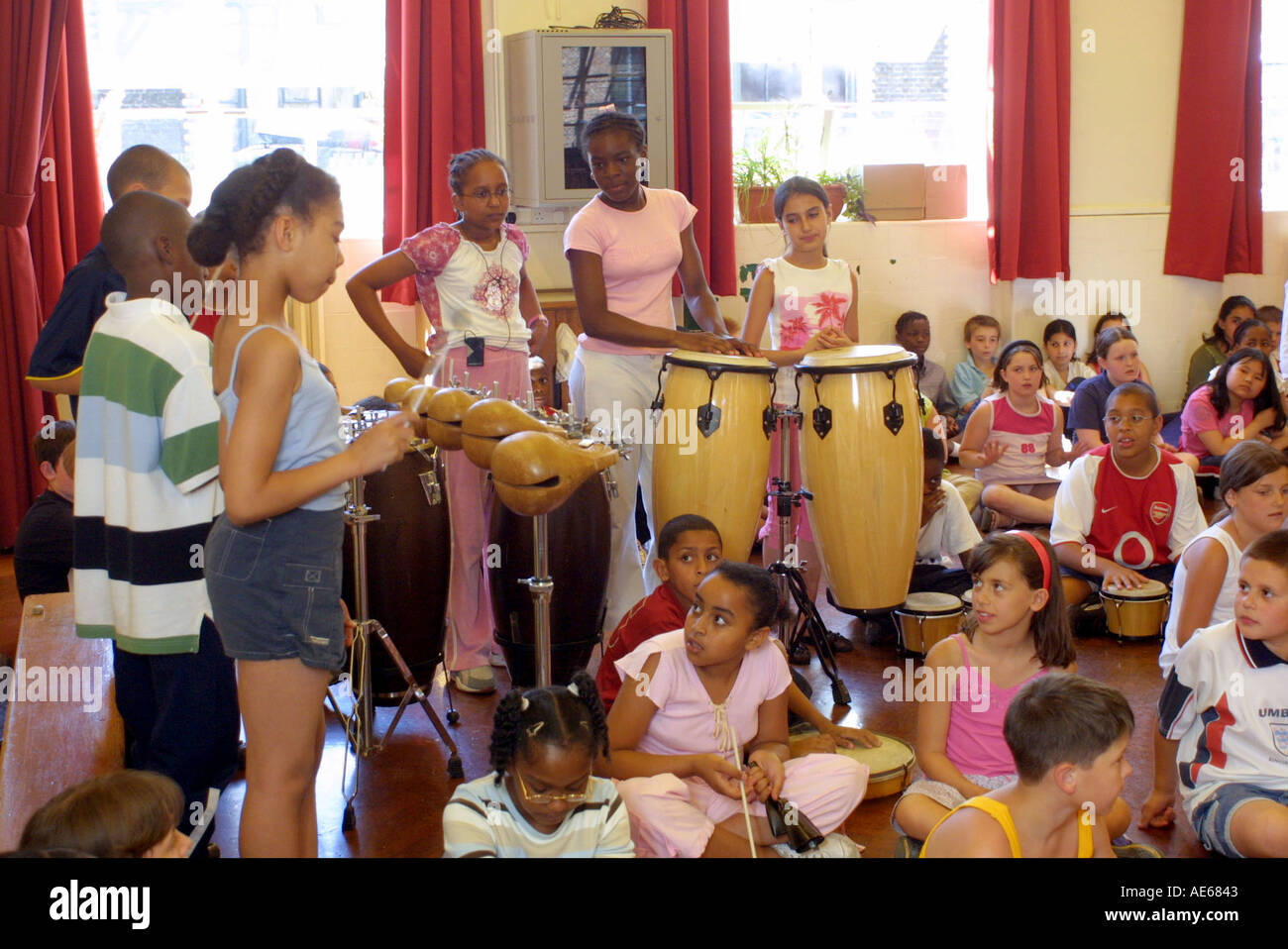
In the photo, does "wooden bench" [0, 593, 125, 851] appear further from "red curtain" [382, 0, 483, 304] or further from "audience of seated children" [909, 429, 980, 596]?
"red curtain" [382, 0, 483, 304]

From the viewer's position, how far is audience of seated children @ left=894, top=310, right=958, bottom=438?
7039 mm

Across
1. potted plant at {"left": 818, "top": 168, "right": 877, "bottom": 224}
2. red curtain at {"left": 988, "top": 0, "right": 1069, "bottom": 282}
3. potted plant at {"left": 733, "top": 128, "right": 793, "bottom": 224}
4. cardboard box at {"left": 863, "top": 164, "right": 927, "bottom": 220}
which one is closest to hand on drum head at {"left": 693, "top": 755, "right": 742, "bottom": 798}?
potted plant at {"left": 733, "top": 128, "right": 793, "bottom": 224}

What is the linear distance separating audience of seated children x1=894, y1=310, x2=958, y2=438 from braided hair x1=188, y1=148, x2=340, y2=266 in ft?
17.9

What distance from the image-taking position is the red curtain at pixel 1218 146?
7141mm

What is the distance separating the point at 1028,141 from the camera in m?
7.12

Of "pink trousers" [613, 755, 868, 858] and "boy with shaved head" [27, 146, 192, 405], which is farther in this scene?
"boy with shaved head" [27, 146, 192, 405]

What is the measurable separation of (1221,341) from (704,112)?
10.4 ft

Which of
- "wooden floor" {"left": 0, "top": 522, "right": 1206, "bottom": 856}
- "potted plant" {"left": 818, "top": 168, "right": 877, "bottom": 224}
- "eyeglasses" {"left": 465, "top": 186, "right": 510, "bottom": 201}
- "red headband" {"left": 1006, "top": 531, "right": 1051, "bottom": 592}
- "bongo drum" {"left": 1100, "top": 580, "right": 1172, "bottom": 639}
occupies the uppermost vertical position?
"potted plant" {"left": 818, "top": 168, "right": 877, "bottom": 224}

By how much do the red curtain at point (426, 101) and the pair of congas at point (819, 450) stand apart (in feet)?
9.08

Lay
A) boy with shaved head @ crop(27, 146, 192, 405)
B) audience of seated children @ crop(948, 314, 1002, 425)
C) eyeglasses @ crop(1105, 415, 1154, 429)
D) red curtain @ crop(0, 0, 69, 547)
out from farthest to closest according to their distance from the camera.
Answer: audience of seated children @ crop(948, 314, 1002, 425), red curtain @ crop(0, 0, 69, 547), eyeglasses @ crop(1105, 415, 1154, 429), boy with shaved head @ crop(27, 146, 192, 405)
